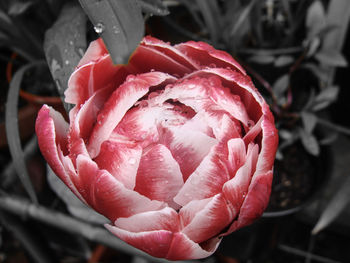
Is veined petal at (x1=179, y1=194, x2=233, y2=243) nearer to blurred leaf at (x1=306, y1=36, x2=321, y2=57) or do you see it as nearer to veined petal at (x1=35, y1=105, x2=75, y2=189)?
veined petal at (x1=35, y1=105, x2=75, y2=189)

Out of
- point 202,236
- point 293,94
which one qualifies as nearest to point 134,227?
point 202,236

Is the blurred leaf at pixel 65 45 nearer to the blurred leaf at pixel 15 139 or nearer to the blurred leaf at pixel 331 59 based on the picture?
the blurred leaf at pixel 15 139

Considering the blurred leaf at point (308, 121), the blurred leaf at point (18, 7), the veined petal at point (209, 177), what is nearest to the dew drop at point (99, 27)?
the veined petal at point (209, 177)

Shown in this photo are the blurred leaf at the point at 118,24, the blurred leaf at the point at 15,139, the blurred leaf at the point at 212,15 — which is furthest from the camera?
the blurred leaf at the point at 212,15

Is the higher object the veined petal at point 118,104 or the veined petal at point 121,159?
the veined petal at point 118,104

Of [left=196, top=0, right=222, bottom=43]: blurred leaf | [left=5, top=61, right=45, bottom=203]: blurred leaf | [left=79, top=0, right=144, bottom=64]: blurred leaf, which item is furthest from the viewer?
[left=196, top=0, right=222, bottom=43]: blurred leaf

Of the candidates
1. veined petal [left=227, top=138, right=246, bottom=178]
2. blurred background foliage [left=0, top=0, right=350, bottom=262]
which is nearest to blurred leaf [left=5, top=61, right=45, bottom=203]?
blurred background foliage [left=0, top=0, right=350, bottom=262]

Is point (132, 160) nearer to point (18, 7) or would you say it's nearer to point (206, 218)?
point (206, 218)
